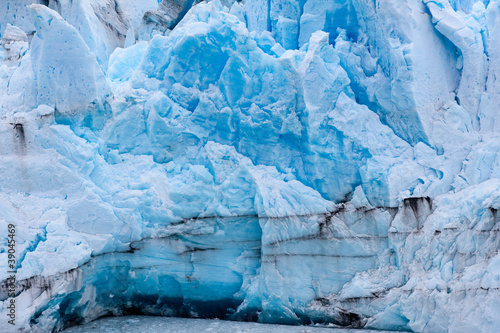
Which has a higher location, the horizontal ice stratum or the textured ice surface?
the horizontal ice stratum

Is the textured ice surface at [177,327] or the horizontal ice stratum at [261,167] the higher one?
the horizontal ice stratum at [261,167]

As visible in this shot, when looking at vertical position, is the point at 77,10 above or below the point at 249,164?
above

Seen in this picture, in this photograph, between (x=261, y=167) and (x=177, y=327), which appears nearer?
(x=177, y=327)

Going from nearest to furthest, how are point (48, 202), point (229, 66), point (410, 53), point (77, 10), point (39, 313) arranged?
point (39, 313) → point (48, 202) → point (410, 53) → point (229, 66) → point (77, 10)

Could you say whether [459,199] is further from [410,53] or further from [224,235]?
[224,235]

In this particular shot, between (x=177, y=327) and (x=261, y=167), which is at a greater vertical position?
(x=261, y=167)

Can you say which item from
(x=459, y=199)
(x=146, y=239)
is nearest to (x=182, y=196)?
(x=146, y=239)

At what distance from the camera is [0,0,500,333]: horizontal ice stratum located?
4.20 metres

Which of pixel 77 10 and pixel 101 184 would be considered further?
pixel 77 10

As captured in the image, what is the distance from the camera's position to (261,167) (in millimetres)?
4777

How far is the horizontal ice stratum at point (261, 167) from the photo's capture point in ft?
13.8

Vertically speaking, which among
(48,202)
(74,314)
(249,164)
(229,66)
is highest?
(229,66)

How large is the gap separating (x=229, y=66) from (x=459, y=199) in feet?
8.22

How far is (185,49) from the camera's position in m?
4.91
